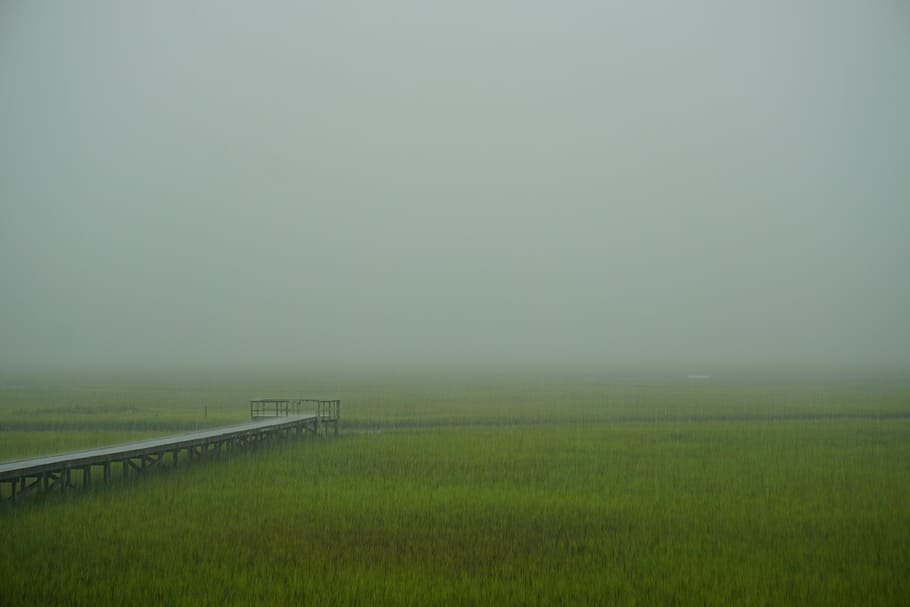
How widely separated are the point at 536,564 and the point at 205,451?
10984 mm

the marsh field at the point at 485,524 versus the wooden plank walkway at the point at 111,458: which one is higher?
the wooden plank walkway at the point at 111,458

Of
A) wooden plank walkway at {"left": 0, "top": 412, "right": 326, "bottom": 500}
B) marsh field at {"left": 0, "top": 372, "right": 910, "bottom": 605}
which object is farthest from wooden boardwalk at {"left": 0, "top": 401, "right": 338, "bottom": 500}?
marsh field at {"left": 0, "top": 372, "right": 910, "bottom": 605}

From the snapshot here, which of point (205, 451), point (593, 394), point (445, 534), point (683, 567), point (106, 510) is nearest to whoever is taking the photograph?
point (683, 567)

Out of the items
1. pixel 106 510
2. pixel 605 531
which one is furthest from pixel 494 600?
pixel 106 510

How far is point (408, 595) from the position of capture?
27.7 ft

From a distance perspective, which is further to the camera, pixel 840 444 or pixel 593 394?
pixel 593 394

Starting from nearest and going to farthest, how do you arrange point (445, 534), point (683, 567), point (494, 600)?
point (494, 600)
point (683, 567)
point (445, 534)

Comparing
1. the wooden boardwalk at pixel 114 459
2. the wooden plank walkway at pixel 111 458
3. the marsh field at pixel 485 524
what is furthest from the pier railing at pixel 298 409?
the marsh field at pixel 485 524

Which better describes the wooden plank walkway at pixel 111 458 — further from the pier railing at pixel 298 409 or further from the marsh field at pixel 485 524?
the pier railing at pixel 298 409

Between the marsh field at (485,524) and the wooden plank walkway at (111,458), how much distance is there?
42cm

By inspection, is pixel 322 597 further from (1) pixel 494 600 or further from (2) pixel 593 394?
(2) pixel 593 394

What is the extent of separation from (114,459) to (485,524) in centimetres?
723

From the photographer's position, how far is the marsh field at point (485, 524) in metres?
8.70

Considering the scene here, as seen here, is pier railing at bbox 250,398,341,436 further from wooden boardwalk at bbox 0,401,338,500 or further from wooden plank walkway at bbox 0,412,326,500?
wooden plank walkway at bbox 0,412,326,500
